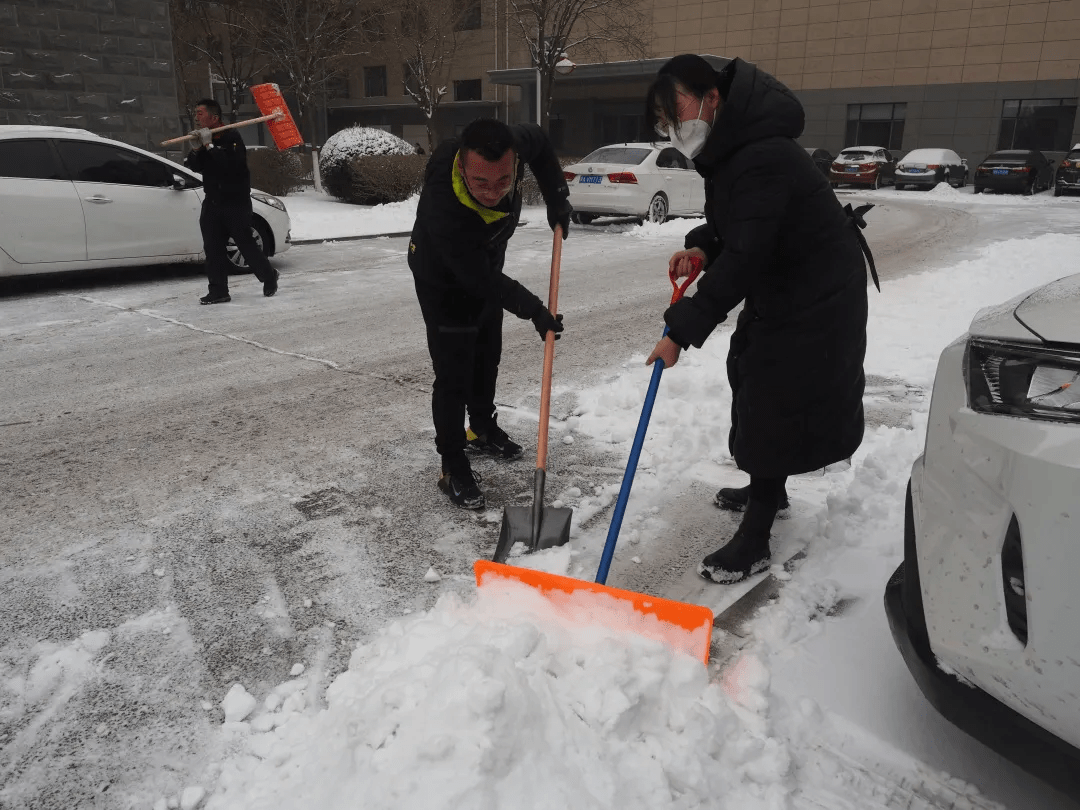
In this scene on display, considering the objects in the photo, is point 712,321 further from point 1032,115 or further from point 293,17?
point 1032,115

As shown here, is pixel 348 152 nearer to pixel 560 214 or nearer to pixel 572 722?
pixel 560 214

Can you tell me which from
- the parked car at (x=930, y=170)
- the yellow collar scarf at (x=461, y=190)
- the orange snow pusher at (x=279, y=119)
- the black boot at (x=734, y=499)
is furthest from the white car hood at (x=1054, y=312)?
the parked car at (x=930, y=170)

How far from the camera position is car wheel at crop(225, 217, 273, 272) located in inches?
336

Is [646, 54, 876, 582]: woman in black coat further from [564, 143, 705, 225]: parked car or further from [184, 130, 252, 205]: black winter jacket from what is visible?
[564, 143, 705, 225]: parked car

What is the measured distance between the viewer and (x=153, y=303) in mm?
7359

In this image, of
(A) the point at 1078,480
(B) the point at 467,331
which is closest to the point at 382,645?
(B) the point at 467,331

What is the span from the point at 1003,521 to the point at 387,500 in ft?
8.13

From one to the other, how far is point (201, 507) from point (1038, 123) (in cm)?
3405

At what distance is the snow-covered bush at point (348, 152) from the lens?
16.7 metres

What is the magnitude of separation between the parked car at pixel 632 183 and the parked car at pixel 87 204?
689cm

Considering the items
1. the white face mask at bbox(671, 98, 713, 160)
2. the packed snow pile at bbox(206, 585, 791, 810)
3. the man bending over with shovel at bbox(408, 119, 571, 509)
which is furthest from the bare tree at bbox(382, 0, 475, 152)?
the packed snow pile at bbox(206, 585, 791, 810)

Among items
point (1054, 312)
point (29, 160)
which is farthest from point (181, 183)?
point (1054, 312)

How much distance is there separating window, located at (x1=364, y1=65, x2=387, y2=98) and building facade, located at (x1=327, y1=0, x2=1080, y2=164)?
817cm

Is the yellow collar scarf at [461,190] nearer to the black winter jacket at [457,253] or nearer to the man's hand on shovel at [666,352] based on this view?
the black winter jacket at [457,253]
